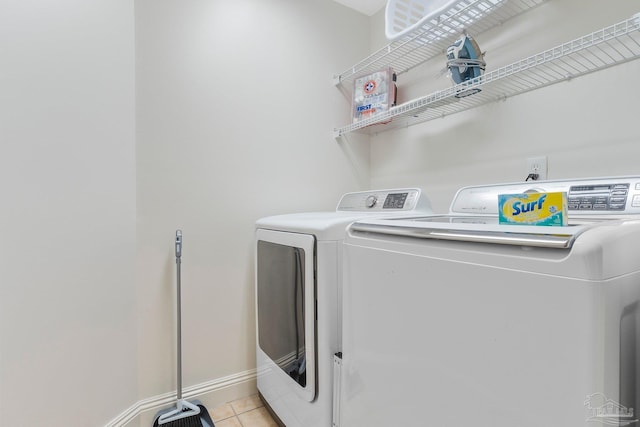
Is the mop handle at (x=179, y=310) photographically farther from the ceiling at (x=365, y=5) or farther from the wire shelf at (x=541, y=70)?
the ceiling at (x=365, y=5)

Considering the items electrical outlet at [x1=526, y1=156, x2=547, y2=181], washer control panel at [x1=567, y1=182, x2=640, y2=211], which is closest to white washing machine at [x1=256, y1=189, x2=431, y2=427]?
electrical outlet at [x1=526, y1=156, x2=547, y2=181]

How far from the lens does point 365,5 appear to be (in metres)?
2.17

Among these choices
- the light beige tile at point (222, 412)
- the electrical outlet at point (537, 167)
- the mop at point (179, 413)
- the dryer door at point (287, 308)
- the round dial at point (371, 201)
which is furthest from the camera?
the round dial at point (371, 201)

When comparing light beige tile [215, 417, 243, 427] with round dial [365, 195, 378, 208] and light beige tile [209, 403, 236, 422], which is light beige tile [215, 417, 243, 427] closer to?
light beige tile [209, 403, 236, 422]

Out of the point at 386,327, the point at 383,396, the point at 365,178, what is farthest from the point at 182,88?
the point at 383,396

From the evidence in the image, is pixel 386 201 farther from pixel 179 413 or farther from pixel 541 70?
pixel 179 413

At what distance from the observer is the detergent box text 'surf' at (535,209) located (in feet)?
2.09

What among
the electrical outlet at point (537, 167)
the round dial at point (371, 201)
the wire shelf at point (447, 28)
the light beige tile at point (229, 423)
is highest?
the wire shelf at point (447, 28)

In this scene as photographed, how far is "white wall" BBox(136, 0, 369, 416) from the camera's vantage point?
1495 mm

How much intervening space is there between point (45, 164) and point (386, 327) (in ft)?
4.16

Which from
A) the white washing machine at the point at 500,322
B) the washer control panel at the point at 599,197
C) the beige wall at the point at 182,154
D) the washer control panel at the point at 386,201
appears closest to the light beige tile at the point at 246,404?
the beige wall at the point at 182,154

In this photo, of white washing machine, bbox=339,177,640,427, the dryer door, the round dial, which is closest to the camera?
white washing machine, bbox=339,177,640,427

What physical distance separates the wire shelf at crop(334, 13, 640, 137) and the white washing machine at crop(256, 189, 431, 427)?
1.65 feet

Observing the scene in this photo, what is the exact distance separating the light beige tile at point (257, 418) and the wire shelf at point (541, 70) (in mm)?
1768
